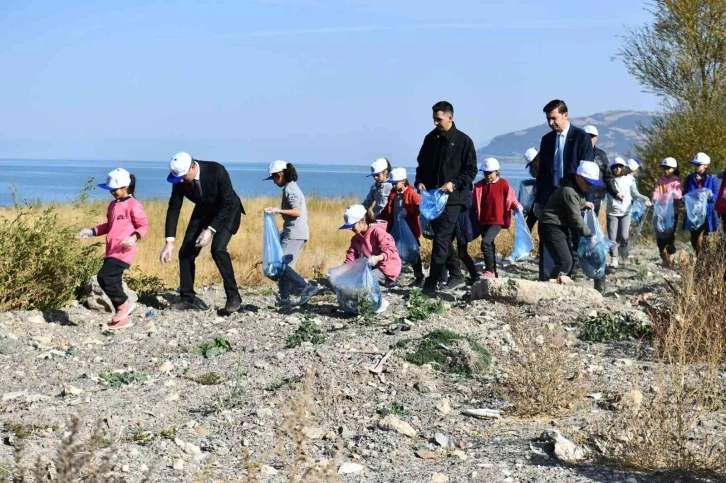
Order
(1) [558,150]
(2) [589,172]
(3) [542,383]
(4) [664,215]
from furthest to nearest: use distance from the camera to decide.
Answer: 1. (4) [664,215]
2. (1) [558,150]
3. (2) [589,172]
4. (3) [542,383]

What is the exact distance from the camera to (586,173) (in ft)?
30.2

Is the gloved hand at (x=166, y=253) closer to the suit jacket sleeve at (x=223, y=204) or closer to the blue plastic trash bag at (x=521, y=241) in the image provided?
the suit jacket sleeve at (x=223, y=204)

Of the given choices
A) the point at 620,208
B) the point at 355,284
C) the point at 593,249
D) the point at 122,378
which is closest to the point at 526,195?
the point at 620,208

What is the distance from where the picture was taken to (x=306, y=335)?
8.10 metres

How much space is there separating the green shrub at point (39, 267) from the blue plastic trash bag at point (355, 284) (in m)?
2.58

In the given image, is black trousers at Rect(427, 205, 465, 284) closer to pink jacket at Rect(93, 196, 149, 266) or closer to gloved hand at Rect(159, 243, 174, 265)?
gloved hand at Rect(159, 243, 174, 265)

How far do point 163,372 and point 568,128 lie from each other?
4.57m

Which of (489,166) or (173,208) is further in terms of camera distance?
(489,166)

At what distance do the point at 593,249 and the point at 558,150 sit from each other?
105 centimetres

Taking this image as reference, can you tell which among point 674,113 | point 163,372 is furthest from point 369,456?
point 674,113

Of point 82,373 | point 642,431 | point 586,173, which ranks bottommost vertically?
point 82,373

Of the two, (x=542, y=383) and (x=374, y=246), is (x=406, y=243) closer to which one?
(x=374, y=246)

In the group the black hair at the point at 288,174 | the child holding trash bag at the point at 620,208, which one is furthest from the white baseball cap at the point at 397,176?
the child holding trash bag at the point at 620,208

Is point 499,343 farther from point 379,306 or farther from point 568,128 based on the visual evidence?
point 568,128
